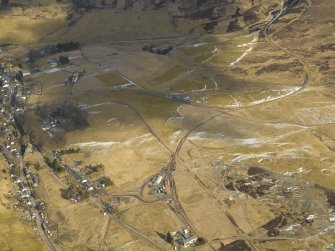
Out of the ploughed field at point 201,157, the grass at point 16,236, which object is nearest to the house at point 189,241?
the ploughed field at point 201,157

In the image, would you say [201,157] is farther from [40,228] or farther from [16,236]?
[16,236]

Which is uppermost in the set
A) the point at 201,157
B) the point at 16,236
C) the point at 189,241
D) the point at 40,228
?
the point at 201,157

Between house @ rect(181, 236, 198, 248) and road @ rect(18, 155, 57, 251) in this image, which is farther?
road @ rect(18, 155, 57, 251)

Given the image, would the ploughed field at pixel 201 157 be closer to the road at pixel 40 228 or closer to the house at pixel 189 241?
the road at pixel 40 228

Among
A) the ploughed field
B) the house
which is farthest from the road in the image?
the house

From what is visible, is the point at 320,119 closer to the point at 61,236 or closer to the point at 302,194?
the point at 302,194

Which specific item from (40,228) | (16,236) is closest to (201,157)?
(40,228)

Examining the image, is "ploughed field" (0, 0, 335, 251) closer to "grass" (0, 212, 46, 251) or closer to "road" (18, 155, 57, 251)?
"road" (18, 155, 57, 251)

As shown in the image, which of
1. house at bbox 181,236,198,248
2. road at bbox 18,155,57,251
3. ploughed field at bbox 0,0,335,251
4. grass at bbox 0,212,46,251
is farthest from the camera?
ploughed field at bbox 0,0,335,251
